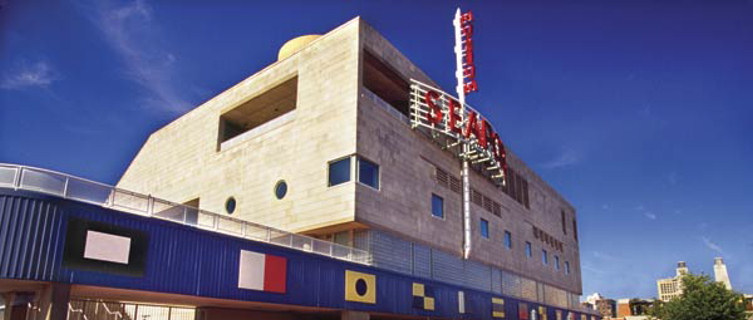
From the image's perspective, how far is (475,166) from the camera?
44938 millimetres

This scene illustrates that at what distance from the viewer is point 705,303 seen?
52031mm

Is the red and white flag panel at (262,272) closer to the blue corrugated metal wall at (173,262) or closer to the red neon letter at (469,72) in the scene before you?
the blue corrugated metal wall at (173,262)

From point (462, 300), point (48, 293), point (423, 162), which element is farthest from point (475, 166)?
point (48, 293)

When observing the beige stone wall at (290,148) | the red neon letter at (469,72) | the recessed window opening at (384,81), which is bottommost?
the beige stone wall at (290,148)

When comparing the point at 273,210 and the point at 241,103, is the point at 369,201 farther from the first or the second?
the point at 241,103

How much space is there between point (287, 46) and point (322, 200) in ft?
55.7

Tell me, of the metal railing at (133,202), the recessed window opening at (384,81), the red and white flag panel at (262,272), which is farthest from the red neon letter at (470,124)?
the red and white flag panel at (262,272)

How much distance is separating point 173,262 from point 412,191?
18610 mm

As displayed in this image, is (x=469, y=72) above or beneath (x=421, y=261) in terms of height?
above

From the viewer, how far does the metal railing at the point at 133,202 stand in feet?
57.1

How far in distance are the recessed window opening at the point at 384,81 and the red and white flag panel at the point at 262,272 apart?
15947 mm

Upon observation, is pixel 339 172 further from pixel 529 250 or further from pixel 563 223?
pixel 563 223

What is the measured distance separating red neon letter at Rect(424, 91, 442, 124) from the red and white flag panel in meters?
17.3

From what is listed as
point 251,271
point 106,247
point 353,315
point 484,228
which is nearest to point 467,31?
point 484,228
